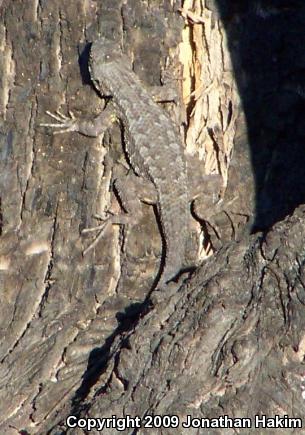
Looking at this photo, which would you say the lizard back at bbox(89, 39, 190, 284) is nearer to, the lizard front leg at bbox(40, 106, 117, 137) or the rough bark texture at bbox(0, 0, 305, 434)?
the rough bark texture at bbox(0, 0, 305, 434)

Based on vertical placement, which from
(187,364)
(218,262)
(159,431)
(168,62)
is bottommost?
(159,431)

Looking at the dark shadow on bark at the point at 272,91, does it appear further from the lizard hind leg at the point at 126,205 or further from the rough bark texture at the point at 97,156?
the lizard hind leg at the point at 126,205

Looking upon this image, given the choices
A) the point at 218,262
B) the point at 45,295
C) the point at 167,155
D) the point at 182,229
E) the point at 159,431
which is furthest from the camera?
the point at 167,155

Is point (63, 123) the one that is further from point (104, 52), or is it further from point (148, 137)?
point (148, 137)

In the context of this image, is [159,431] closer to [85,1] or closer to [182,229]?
[182,229]

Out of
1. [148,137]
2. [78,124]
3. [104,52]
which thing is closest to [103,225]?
[78,124]

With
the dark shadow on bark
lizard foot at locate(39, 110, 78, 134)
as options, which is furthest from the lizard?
the dark shadow on bark

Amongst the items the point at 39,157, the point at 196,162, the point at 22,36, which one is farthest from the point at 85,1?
the point at 196,162

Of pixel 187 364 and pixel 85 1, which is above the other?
pixel 85 1

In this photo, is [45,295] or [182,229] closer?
[45,295]
